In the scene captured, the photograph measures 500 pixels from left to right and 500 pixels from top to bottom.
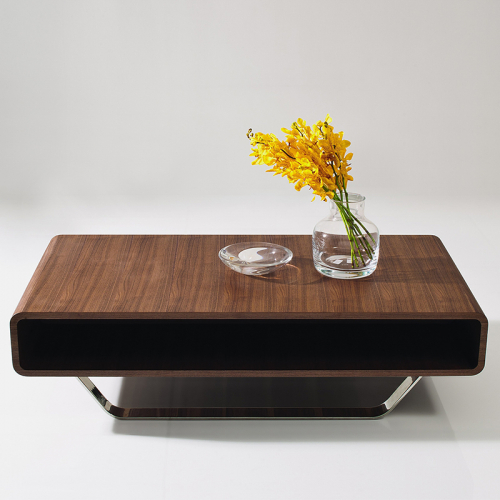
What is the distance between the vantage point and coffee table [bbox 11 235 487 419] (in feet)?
6.17

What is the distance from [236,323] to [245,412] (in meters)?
0.29

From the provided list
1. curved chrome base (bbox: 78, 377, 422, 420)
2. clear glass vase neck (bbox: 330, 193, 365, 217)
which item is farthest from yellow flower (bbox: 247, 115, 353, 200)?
curved chrome base (bbox: 78, 377, 422, 420)

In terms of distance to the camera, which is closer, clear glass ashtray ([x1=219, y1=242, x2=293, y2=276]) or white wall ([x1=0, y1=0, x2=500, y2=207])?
clear glass ashtray ([x1=219, y1=242, x2=293, y2=276])

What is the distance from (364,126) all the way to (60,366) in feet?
10.0

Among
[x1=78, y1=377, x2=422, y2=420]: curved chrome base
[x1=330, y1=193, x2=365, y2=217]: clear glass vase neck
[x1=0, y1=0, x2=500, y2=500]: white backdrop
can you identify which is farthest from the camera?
[x1=0, y1=0, x2=500, y2=500]: white backdrop

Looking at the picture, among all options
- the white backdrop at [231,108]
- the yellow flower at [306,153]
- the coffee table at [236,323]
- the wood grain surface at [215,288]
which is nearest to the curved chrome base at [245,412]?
the coffee table at [236,323]

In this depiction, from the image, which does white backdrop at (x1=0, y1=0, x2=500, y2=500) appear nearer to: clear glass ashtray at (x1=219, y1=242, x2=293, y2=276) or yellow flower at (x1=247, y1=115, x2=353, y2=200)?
clear glass ashtray at (x1=219, y1=242, x2=293, y2=276)

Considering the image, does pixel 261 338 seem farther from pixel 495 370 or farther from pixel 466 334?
pixel 495 370

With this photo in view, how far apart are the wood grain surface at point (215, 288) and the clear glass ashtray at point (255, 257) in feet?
0.10

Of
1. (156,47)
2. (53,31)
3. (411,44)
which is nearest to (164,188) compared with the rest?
(156,47)

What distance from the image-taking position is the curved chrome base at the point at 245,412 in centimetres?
212

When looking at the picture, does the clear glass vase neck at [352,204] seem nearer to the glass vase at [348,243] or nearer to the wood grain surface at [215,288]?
the glass vase at [348,243]

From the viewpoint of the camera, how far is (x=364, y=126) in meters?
4.45

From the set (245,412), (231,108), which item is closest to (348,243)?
(245,412)
